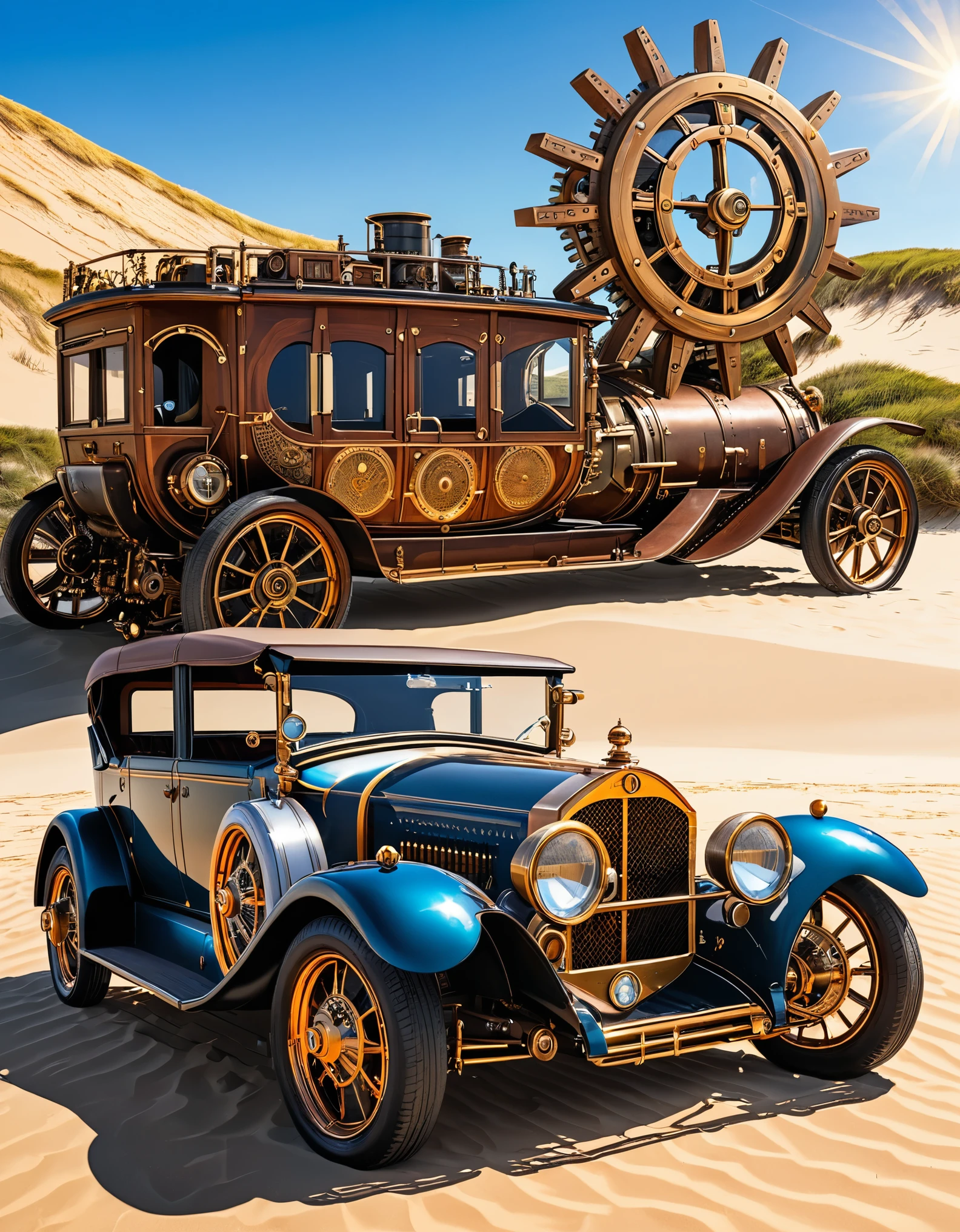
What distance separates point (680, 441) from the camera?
49.2ft

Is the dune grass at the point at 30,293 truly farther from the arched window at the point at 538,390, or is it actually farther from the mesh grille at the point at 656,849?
the mesh grille at the point at 656,849

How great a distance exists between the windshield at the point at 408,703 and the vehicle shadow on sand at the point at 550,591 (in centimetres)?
739

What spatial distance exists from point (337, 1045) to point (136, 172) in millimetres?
54822

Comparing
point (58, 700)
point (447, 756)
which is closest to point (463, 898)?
point (447, 756)

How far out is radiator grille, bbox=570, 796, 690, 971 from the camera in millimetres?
4266

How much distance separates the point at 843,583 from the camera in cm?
1566

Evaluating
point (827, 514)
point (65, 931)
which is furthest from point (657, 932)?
point (827, 514)

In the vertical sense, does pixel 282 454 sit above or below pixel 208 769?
above

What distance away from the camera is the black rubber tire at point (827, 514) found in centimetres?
1545

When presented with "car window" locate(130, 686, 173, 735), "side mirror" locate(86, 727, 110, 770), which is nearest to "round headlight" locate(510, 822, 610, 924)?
"car window" locate(130, 686, 173, 735)

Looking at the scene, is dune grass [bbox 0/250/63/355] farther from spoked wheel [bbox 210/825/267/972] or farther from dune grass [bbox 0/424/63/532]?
spoked wheel [bbox 210/825/267/972]

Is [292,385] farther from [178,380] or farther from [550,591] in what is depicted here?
[550,591]

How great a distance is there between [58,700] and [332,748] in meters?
7.79

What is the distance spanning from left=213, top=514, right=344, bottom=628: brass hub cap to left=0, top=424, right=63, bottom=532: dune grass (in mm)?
17237
